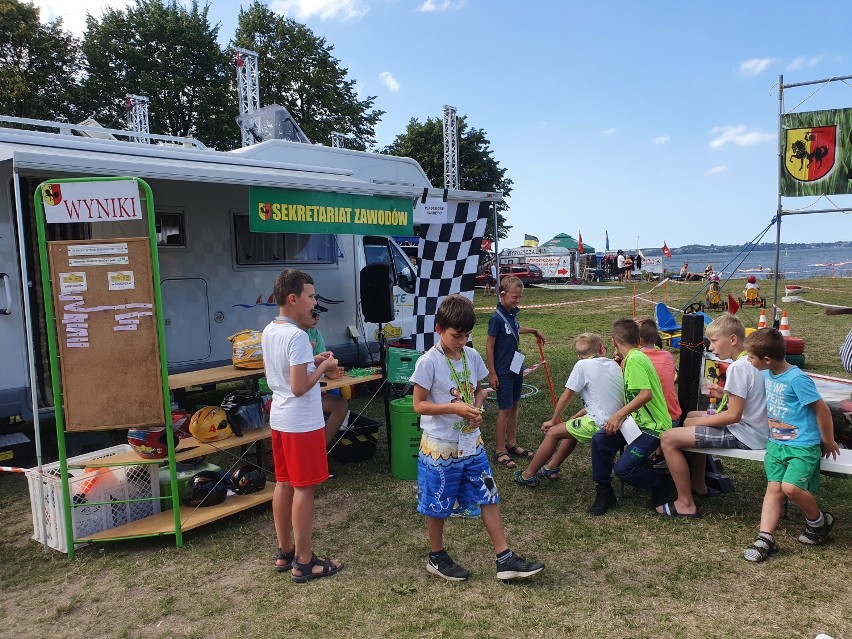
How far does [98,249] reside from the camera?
3.74 m

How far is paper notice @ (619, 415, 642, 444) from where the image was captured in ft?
13.7

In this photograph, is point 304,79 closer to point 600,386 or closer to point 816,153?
point 816,153

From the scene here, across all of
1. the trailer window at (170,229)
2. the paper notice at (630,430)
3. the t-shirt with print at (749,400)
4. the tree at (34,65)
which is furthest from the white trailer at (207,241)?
the tree at (34,65)

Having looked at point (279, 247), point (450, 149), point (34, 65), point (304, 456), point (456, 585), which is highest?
point (34, 65)

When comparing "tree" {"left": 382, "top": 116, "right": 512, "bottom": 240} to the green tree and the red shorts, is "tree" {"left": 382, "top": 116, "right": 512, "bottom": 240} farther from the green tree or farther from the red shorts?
the red shorts

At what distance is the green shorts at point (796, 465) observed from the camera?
3543 mm

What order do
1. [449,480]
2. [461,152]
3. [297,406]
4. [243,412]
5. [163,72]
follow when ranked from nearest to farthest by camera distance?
1. [449,480]
2. [297,406]
3. [243,412]
4. [163,72]
5. [461,152]

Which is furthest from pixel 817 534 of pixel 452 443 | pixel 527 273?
pixel 527 273

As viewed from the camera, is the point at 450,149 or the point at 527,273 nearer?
the point at 450,149

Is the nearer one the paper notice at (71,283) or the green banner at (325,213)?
the paper notice at (71,283)

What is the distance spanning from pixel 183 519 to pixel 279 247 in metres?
3.84

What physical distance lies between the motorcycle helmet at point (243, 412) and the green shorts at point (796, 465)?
3500 mm

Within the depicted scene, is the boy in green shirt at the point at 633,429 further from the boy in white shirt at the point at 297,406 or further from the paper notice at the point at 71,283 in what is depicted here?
the paper notice at the point at 71,283

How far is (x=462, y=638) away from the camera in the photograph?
2.89m
